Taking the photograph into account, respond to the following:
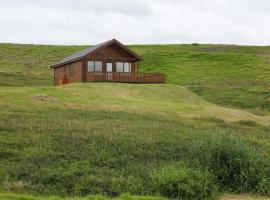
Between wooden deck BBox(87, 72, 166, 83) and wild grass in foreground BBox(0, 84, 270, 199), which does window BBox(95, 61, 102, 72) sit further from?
wild grass in foreground BBox(0, 84, 270, 199)

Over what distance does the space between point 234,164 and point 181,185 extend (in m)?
3.66

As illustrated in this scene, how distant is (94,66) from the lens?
6188cm

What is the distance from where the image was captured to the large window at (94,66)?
202 ft

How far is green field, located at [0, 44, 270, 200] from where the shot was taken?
806 inches

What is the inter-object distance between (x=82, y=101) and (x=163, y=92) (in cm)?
1334

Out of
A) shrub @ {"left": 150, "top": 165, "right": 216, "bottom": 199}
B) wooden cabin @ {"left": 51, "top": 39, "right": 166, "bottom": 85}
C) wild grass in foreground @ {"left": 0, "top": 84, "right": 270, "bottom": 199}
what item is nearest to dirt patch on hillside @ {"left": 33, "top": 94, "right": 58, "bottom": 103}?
wild grass in foreground @ {"left": 0, "top": 84, "right": 270, "bottom": 199}

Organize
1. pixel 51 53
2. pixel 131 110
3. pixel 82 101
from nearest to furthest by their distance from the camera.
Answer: pixel 131 110 < pixel 82 101 < pixel 51 53

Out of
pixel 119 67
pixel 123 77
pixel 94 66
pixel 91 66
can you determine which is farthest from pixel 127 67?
pixel 91 66

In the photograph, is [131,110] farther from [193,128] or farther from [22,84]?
[22,84]

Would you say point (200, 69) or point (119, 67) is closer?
point (119, 67)

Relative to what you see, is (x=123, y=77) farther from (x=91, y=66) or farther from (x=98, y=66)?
(x=91, y=66)

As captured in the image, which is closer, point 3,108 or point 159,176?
point 159,176

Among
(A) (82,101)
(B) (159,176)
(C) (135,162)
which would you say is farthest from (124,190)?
(A) (82,101)

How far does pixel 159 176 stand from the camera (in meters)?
20.0
